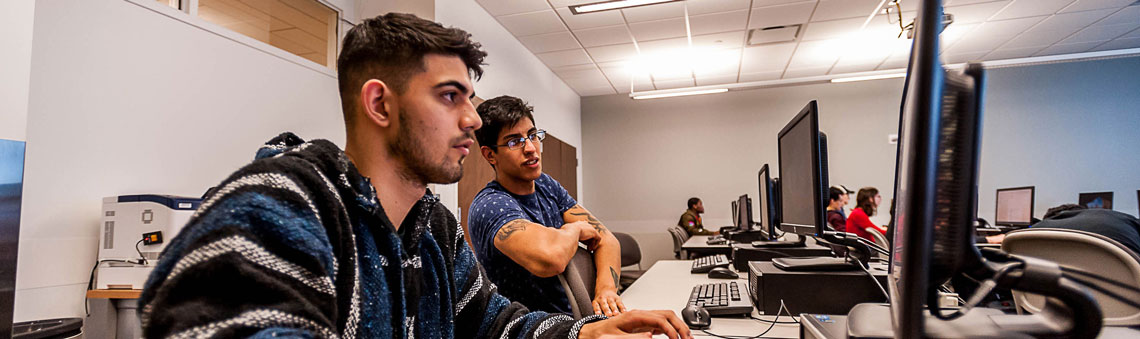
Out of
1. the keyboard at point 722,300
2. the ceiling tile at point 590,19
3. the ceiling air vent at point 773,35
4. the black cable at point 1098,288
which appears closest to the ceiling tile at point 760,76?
the ceiling air vent at point 773,35

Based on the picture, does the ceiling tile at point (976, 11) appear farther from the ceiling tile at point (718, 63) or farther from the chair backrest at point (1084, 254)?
the chair backrest at point (1084, 254)

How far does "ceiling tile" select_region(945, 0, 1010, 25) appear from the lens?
4.50 metres

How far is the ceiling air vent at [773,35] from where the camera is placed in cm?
514

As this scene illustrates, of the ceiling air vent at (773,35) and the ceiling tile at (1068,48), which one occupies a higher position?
the ceiling tile at (1068,48)

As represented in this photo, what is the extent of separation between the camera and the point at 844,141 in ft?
23.4

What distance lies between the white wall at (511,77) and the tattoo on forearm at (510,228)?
1733 mm

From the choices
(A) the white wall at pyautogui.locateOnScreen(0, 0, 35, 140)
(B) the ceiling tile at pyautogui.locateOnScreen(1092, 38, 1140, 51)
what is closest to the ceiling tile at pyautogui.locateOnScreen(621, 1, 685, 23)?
(A) the white wall at pyautogui.locateOnScreen(0, 0, 35, 140)

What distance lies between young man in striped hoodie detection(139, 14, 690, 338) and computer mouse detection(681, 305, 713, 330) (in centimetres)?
35

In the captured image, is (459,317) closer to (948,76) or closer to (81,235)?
(948,76)

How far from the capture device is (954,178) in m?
0.39

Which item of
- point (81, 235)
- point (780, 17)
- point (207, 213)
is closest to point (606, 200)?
point (780, 17)


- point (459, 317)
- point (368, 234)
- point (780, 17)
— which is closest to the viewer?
point (368, 234)

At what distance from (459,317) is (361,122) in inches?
16.8

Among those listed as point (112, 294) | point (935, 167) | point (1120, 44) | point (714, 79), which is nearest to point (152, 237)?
point (112, 294)
